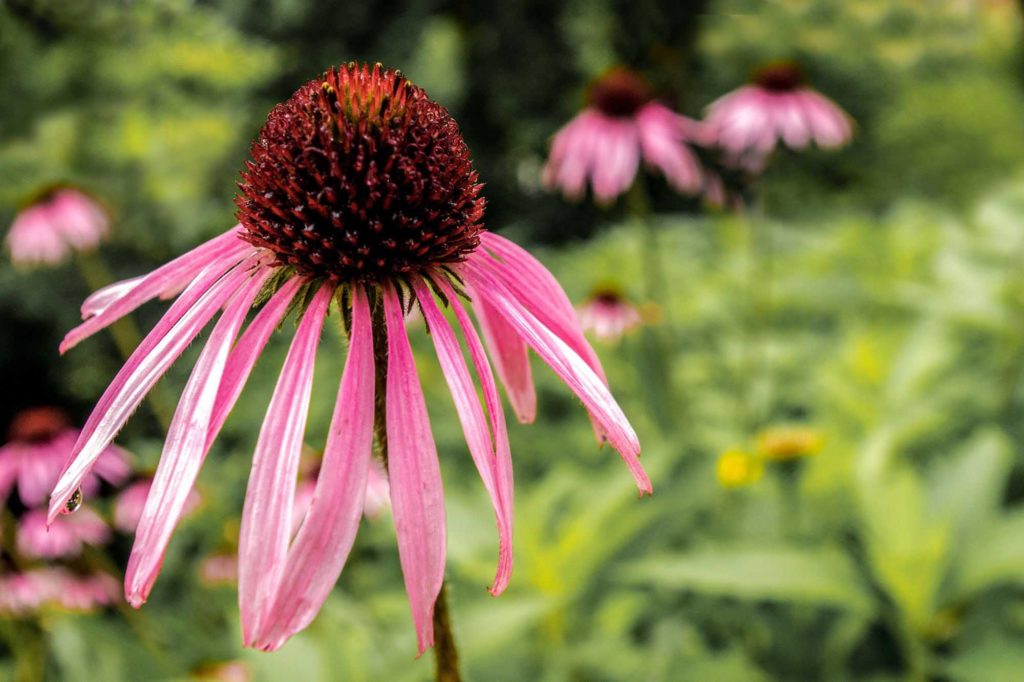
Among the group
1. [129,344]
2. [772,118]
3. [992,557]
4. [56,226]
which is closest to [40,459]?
[129,344]

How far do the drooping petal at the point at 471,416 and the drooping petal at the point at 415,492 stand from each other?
0.07ft

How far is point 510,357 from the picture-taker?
66cm

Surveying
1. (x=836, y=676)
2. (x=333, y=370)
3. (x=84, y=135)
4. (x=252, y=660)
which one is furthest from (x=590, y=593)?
(x=84, y=135)

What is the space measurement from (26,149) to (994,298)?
3.00 meters

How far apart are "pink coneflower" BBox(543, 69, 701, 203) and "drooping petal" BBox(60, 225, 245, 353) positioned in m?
1.47

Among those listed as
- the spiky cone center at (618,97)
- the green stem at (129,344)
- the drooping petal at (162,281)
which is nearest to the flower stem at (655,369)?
the spiky cone center at (618,97)

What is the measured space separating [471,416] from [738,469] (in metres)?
1.01

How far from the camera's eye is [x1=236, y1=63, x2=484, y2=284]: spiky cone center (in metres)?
0.56

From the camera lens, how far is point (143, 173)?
11.0ft

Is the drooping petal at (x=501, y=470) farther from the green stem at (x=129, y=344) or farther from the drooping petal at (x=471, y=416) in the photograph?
the green stem at (x=129, y=344)

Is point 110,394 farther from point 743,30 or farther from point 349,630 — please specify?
point 743,30

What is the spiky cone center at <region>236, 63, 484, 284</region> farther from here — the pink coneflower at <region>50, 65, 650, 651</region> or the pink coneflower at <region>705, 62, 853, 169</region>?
the pink coneflower at <region>705, 62, 853, 169</region>

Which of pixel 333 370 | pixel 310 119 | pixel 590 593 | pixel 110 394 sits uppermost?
pixel 310 119

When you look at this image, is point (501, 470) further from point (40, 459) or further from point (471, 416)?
point (40, 459)
